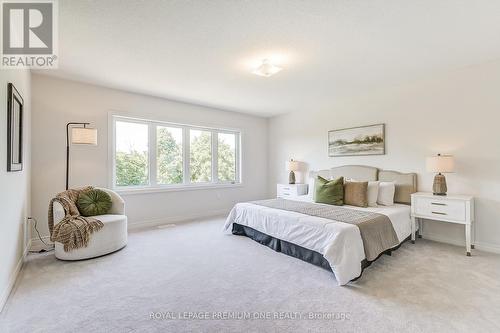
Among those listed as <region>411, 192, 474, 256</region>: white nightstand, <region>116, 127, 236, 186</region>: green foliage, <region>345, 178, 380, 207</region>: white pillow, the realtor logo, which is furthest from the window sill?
<region>411, 192, 474, 256</region>: white nightstand

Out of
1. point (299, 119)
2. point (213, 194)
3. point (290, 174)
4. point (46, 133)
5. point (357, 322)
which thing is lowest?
point (357, 322)

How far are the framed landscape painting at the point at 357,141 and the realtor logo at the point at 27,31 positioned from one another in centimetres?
439

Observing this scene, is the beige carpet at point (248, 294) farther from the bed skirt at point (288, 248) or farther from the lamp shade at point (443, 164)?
the lamp shade at point (443, 164)

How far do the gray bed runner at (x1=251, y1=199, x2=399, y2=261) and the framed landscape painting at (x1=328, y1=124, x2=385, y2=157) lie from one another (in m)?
1.68

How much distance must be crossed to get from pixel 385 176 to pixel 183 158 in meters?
3.84

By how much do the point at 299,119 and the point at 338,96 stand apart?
3.78ft

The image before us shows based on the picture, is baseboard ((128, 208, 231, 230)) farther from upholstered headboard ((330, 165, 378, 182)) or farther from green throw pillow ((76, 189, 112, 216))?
upholstered headboard ((330, 165, 378, 182))

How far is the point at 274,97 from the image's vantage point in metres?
4.45

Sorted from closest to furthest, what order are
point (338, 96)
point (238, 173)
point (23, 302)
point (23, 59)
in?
point (23, 302) → point (23, 59) → point (338, 96) → point (238, 173)

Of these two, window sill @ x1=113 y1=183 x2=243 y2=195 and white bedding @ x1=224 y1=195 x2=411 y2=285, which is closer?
white bedding @ x1=224 y1=195 x2=411 y2=285

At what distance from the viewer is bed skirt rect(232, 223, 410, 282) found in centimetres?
250

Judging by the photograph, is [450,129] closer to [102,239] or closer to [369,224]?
[369,224]

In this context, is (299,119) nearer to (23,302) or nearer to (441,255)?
(441,255)

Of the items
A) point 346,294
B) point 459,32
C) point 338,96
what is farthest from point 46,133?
point 459,32
